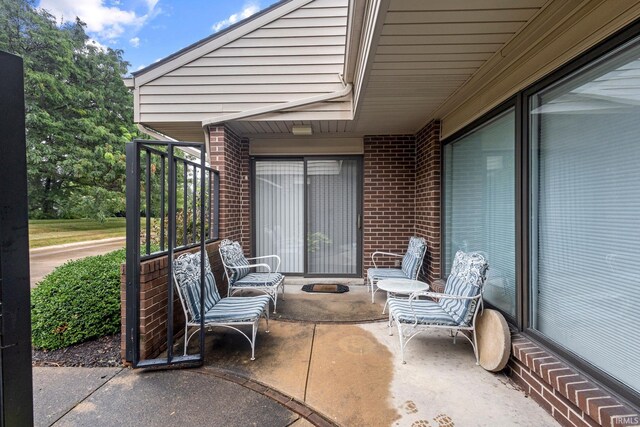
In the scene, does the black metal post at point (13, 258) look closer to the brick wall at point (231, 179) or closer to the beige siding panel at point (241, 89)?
the brick wall at point (231, 179)

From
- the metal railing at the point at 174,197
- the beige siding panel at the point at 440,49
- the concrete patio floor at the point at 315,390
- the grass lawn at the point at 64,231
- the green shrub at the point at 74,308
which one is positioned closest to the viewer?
the concrete patio floor at the point at 315,390

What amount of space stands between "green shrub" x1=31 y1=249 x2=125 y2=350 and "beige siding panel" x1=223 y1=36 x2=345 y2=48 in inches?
132

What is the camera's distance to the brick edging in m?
1.81

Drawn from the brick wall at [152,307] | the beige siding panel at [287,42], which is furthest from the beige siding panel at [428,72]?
the brick wall at [152,307]

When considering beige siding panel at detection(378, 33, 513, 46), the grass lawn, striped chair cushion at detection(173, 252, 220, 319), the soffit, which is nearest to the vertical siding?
the soffit

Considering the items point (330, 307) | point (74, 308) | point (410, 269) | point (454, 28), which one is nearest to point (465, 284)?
point (410, 269)

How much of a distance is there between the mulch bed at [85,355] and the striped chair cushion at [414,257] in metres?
3.34

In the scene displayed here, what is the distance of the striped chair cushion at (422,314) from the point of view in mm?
2502

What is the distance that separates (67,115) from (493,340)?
15991mm

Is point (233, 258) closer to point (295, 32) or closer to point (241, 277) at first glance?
point (241, 277)

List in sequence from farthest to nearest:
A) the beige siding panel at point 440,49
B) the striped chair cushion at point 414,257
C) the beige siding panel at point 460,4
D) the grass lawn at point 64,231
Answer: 1. the grass lawn at point 64,231
2. the striped chair cushion at point 414,257
3. the beige siding panel at point 440,49
4. the beige siding panel at point 460,4

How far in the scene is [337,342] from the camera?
2.83 meters

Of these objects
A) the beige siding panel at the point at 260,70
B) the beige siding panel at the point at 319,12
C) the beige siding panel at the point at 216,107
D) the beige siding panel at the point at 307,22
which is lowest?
the beige siding panel at the point at 216,107

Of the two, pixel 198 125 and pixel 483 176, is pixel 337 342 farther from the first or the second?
pixel 198 125
